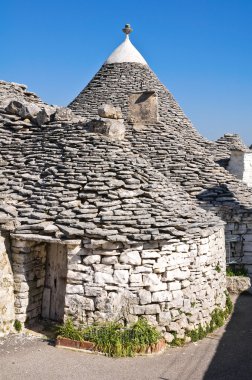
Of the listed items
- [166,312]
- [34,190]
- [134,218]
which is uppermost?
[34,190]

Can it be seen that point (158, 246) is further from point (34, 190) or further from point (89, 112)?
point (89, 112)

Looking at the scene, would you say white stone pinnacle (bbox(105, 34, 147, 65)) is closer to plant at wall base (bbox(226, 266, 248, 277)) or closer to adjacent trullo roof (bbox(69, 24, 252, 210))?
adjacent trullo roof (bbox(69, 24, 252, 210))

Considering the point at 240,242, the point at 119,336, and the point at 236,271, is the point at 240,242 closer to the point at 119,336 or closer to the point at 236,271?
the point at 236,271

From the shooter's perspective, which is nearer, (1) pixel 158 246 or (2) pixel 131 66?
(1) pixel 158 246

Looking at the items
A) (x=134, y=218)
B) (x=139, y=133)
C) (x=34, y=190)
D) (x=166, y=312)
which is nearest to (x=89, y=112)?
(x=139, y=133)

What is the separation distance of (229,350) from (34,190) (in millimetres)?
4931

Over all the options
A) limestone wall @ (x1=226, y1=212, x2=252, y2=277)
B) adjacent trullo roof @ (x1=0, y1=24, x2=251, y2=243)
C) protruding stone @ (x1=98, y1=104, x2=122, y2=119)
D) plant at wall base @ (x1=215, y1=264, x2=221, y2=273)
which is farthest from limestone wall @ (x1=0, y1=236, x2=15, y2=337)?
limestone wall @ (x1=226, y1=212, x2=252, y2=277)

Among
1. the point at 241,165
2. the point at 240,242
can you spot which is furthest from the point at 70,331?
the point at 241,165

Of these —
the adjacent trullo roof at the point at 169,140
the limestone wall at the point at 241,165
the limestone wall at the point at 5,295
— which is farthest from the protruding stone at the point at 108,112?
the limestone wall at the point at 241,165

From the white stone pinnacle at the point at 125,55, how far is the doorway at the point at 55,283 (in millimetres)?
9445

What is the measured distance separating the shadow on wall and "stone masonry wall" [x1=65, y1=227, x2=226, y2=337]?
876mm

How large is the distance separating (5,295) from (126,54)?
10915 mm

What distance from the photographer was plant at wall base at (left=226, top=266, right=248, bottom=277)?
11688 millimetres

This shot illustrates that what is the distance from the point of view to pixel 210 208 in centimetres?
1165
